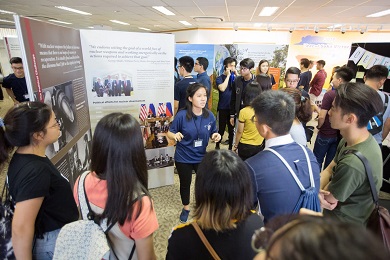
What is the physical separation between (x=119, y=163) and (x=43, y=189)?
43 cm

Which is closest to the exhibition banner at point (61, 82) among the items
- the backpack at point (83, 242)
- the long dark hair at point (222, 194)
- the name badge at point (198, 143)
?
the backpack at point (83, 242)

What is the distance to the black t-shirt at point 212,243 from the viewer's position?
0.77 meters

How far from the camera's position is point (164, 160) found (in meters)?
2.91

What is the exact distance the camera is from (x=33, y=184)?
3.34 feet

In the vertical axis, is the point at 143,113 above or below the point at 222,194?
below

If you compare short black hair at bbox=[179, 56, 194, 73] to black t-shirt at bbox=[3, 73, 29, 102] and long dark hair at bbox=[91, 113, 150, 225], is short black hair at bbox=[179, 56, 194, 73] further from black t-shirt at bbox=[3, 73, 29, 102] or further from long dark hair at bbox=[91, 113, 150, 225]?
black t-shirt at bbox=[3, 73, 29, 102]

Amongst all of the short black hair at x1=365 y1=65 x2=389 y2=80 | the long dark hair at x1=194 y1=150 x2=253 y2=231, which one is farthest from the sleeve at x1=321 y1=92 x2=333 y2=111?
the long dark hair at x1=194 y1=150 x2=253 y2=231

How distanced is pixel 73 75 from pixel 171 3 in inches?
176

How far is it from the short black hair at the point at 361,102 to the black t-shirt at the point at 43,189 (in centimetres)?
162

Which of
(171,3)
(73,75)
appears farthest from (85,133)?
(171,3)

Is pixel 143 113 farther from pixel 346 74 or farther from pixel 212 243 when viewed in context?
pixel 346 74

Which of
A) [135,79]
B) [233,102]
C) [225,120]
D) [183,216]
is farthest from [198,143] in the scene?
[225,120]

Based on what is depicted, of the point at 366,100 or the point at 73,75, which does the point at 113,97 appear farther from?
the point at 366,100

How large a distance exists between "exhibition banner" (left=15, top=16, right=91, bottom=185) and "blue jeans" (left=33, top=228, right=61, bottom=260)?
0.61 metres
